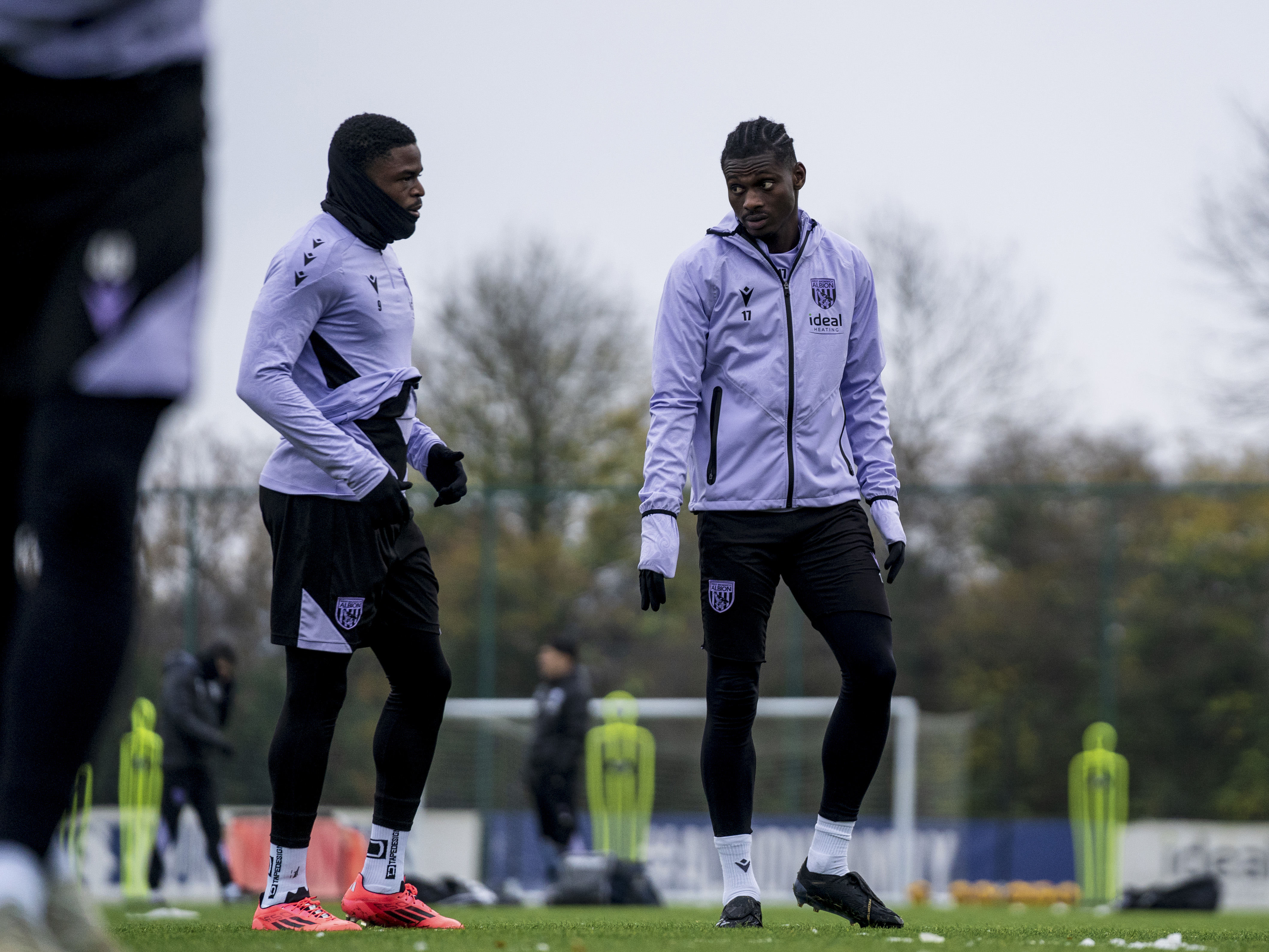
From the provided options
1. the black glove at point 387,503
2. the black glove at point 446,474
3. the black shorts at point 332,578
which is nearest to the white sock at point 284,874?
the black shorts at point 332,578

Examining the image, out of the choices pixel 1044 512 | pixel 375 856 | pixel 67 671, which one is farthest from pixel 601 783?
pixel 67 671

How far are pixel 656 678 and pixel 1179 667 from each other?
5.70m

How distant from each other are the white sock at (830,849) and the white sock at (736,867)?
0.17m

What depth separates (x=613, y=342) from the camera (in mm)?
28734

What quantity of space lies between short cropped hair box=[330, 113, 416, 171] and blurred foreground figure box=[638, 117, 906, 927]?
34.0 inches

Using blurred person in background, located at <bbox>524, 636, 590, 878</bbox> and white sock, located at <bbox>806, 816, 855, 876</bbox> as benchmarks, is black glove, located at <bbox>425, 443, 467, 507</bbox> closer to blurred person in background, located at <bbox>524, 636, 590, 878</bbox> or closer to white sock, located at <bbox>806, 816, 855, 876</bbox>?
white sock, located at <bbox>806, 816, 855, 876</bbox>

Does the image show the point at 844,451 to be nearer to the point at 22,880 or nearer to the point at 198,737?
the point at 22,880

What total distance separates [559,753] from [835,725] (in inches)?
348

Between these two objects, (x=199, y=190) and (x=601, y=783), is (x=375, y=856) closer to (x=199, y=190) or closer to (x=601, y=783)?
(x=199, y=190)

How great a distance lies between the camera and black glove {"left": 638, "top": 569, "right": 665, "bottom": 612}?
417 centimetres

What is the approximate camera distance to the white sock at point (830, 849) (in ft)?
13.6

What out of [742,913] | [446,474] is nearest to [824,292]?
[446,474]

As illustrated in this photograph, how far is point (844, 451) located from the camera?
4445 mm

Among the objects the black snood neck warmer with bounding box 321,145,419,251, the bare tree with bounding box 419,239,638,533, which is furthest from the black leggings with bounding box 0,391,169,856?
the bare tree with bounding box 419,239,638,533
